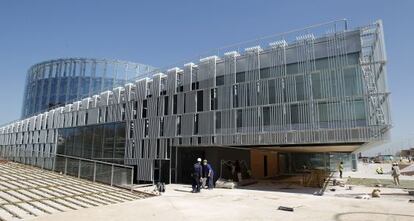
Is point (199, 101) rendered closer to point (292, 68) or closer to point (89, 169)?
point (292, 68)

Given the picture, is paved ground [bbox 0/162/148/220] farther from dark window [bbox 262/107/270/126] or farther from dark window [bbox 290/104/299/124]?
dark window [bbox 290/104/299/124]

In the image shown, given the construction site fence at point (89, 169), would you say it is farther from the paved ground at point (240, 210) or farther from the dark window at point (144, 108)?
the dark window at point (144, 108)

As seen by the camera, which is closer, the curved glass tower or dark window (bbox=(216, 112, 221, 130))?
dark window (bbox=(216, 112, 221, 130))

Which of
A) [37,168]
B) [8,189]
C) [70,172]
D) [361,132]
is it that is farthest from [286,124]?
[37,168]

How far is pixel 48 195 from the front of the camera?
14414 mm

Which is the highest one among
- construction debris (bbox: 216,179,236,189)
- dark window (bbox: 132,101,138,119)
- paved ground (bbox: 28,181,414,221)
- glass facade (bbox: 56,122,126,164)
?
dark window (bbox: 132,101,138,119)

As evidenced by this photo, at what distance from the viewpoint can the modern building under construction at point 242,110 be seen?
18.2m

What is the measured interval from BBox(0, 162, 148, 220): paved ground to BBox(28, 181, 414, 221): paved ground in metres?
0.99

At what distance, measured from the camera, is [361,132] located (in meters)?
17.4

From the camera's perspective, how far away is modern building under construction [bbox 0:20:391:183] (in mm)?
18203

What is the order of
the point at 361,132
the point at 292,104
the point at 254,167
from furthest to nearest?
the point at 254,167
the point at 292,104
the point at 361,132

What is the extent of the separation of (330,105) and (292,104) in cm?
223

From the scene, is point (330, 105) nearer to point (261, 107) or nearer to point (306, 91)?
point (306, 91)

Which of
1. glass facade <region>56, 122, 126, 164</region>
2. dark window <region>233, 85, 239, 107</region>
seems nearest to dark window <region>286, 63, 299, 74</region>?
dark window <region>233, 85, 239, 107</region>
